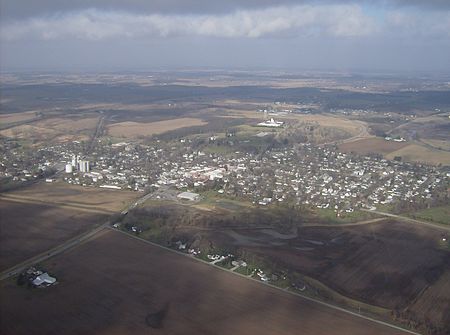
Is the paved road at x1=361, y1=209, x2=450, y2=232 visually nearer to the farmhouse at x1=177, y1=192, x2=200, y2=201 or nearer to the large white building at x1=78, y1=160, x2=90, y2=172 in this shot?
the farmhouse at x1=177, y1=192, x2=200, y2=201

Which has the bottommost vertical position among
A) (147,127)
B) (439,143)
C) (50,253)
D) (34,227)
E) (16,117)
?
(147,127)

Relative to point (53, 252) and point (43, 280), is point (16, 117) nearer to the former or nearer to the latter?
point (53, 252)

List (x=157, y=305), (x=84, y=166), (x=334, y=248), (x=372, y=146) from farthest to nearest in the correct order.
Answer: (x=372, y=146) → (x=84, y=166) → (x=334, y=248) → (x=157, y=305)

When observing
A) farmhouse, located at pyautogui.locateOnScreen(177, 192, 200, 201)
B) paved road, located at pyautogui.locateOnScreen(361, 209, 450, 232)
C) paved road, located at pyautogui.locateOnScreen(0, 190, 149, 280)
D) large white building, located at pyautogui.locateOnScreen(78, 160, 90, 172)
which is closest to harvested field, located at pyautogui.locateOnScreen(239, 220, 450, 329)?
paved road, located at pyautogui.locateOnScreen(361, 209, 450, 232)

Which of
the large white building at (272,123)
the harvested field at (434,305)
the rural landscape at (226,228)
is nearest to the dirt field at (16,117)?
the rural landscape at (226,228)

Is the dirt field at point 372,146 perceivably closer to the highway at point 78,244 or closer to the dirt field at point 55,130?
the highway at point 78,244

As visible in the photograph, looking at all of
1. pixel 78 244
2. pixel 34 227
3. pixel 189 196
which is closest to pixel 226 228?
pixel 189 196

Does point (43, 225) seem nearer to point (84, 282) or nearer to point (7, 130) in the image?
point (84, 282)
